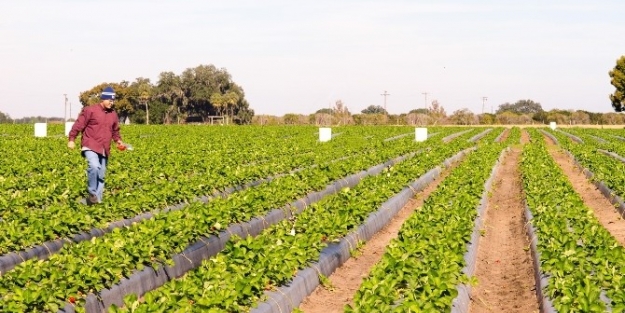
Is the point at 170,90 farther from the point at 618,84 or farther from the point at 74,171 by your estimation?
the point at 74,171

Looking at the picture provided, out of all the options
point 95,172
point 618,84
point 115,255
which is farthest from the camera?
point 618,84

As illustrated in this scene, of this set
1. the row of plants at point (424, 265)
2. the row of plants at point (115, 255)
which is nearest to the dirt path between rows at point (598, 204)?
the row of plants at point (424, 265)

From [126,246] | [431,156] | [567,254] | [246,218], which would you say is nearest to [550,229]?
[567,254]

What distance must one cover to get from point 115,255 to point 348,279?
2731 millimetres

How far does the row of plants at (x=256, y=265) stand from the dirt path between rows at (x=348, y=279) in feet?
1.10

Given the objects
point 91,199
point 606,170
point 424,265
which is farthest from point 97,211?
point 606,170

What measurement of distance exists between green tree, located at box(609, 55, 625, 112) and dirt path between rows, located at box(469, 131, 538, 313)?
239 ft

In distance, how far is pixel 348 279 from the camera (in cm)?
865

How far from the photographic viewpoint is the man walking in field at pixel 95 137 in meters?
11.2

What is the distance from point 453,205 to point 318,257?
3.73 metres

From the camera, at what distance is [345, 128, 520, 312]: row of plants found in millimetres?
6066

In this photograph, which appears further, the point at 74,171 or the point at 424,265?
the point at 74,171

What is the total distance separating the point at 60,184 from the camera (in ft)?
42.0

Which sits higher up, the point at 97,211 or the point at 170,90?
the point at 170,90
